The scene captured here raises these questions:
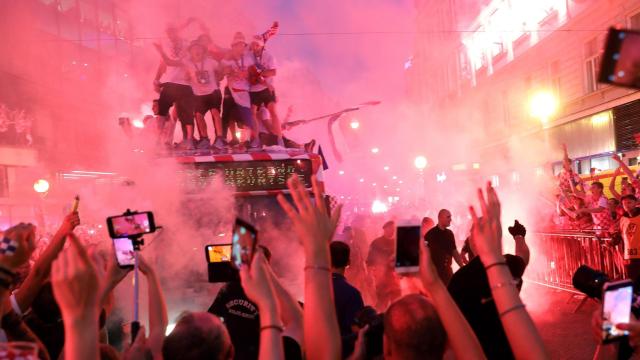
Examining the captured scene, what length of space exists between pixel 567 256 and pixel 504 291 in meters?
7.34

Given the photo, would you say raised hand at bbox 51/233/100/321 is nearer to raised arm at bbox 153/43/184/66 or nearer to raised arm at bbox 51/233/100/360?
raised arm at bbox 51/233/100/360

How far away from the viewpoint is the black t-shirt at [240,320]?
9.78 ft

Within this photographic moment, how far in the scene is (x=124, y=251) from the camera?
234 centimetres

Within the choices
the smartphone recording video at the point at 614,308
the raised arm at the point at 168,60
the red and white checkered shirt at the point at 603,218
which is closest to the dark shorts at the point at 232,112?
the raised arm at the point at 168,60

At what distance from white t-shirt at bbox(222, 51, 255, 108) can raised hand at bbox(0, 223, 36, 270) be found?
5.08m

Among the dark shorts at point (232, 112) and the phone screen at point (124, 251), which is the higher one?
the dark shorts at point (232, 112)

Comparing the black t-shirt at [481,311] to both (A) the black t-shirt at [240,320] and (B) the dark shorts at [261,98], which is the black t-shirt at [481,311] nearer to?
(A) the black t-shirt at [240,320]

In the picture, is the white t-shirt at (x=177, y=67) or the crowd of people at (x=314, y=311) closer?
the crowd of people at (x=314, y=311)

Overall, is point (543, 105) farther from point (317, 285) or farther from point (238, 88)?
point (317, 285)

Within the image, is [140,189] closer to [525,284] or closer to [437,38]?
[525,284]

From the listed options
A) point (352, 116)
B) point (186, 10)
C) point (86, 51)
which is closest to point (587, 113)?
point (352, 116)

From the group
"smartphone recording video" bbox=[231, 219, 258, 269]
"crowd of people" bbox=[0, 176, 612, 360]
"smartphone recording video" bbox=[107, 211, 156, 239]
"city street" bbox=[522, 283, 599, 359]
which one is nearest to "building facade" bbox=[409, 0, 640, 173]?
"city street" bbox=[522, 283, 599, 359]

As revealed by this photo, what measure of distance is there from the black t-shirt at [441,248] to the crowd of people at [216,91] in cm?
185

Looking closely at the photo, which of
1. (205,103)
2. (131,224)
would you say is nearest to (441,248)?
(205,103)
